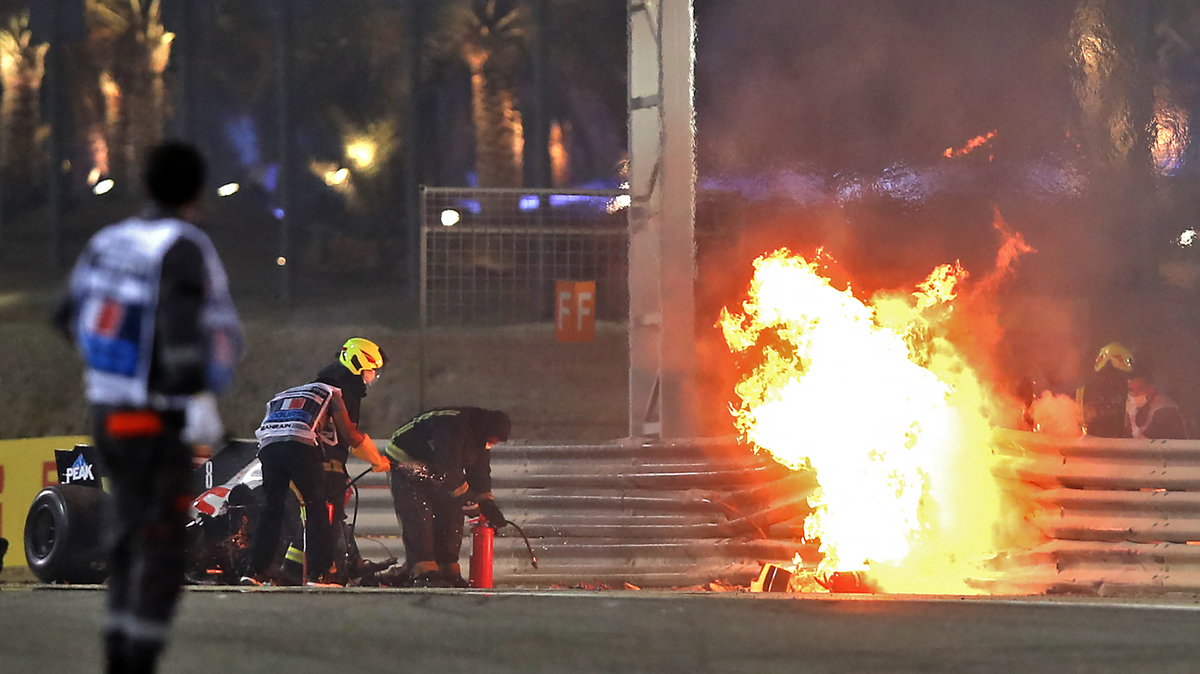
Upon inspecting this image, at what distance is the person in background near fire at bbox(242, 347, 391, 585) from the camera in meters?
9.27

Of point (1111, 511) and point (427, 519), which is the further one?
point (427, 519)

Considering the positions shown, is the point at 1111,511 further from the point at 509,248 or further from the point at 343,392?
the point at 509,248

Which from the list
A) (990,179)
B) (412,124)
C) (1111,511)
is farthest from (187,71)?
(1111,511)

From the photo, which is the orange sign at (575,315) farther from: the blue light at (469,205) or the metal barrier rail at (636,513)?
the metal barrier rail at (636,513)

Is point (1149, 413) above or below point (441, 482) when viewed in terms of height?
above

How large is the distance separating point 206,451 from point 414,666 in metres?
4.58

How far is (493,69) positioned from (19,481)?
1952 cm

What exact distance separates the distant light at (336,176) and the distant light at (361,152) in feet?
0.83

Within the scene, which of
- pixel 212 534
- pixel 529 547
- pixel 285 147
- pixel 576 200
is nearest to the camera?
pixel 212 534

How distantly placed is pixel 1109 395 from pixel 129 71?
23.8m

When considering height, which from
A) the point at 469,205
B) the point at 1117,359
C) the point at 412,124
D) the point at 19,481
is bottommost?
the point at 19,481

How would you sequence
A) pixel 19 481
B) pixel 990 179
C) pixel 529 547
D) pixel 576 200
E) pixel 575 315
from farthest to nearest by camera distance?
pixel 990 179 → pixel 576 200 → pixel 575 315 → pixel 19 481 → pixel 529 547

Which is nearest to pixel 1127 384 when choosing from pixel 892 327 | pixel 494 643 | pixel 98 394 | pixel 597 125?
pixel 892 327

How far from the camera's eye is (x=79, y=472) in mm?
10344
